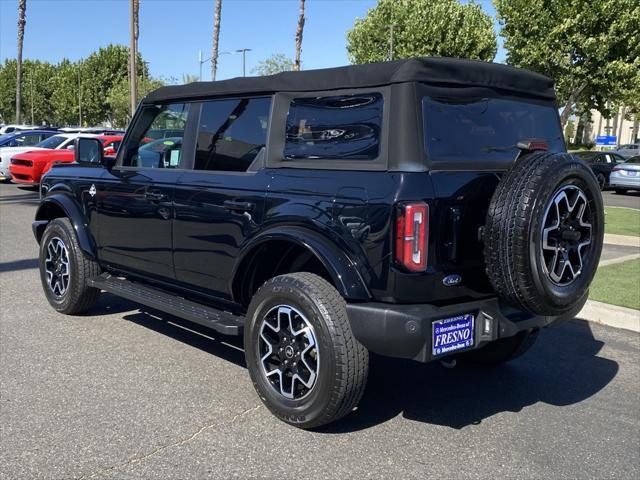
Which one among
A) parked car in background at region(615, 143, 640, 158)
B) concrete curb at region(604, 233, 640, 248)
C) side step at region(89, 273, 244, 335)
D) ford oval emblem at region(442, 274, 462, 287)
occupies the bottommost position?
side step at region(89, 273, 244, 335)

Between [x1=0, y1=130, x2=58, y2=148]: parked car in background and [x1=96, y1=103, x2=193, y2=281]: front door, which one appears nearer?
[x1=96, y1=103, x2=193, y2=281]: front door

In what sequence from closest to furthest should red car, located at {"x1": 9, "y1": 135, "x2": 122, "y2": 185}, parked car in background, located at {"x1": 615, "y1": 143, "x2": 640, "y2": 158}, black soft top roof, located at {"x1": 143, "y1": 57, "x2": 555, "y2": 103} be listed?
black soft top roof, located at {"x1": 143, "y1": 57, "x2": 555, "y2": 103} < red car, located at {"x1": 9, "y1": 135, "x2": 122, "y2": 185} < parked car in background, located at {"x1": 615, "y1": 143, "x2": 640, "y2": 158}

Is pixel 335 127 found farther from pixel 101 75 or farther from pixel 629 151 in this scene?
pixel 101 75

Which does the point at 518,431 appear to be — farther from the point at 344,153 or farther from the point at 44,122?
the point at 44,122

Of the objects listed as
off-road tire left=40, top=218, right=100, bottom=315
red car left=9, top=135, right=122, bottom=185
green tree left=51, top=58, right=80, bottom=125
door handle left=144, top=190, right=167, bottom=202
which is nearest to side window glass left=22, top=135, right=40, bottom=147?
red car left=9, top=135, right=122, bottom=185

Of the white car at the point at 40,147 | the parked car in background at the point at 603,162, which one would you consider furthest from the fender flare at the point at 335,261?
the parked car in background at the point at 603,162

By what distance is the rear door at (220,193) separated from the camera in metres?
4.09

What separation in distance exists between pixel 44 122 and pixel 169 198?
87693 millimetres

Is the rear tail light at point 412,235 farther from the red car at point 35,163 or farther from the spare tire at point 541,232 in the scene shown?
the red car at point 35,163

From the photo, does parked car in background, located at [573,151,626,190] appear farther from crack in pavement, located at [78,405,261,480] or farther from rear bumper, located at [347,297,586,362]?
crack in pavement, located at [78,405,261,480]

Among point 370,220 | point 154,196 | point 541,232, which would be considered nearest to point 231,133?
point 154,196

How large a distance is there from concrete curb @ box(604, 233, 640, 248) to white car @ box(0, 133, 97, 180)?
13.8 metres

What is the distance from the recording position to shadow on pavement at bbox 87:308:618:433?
13.4 ft

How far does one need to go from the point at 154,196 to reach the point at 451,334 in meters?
2.43
